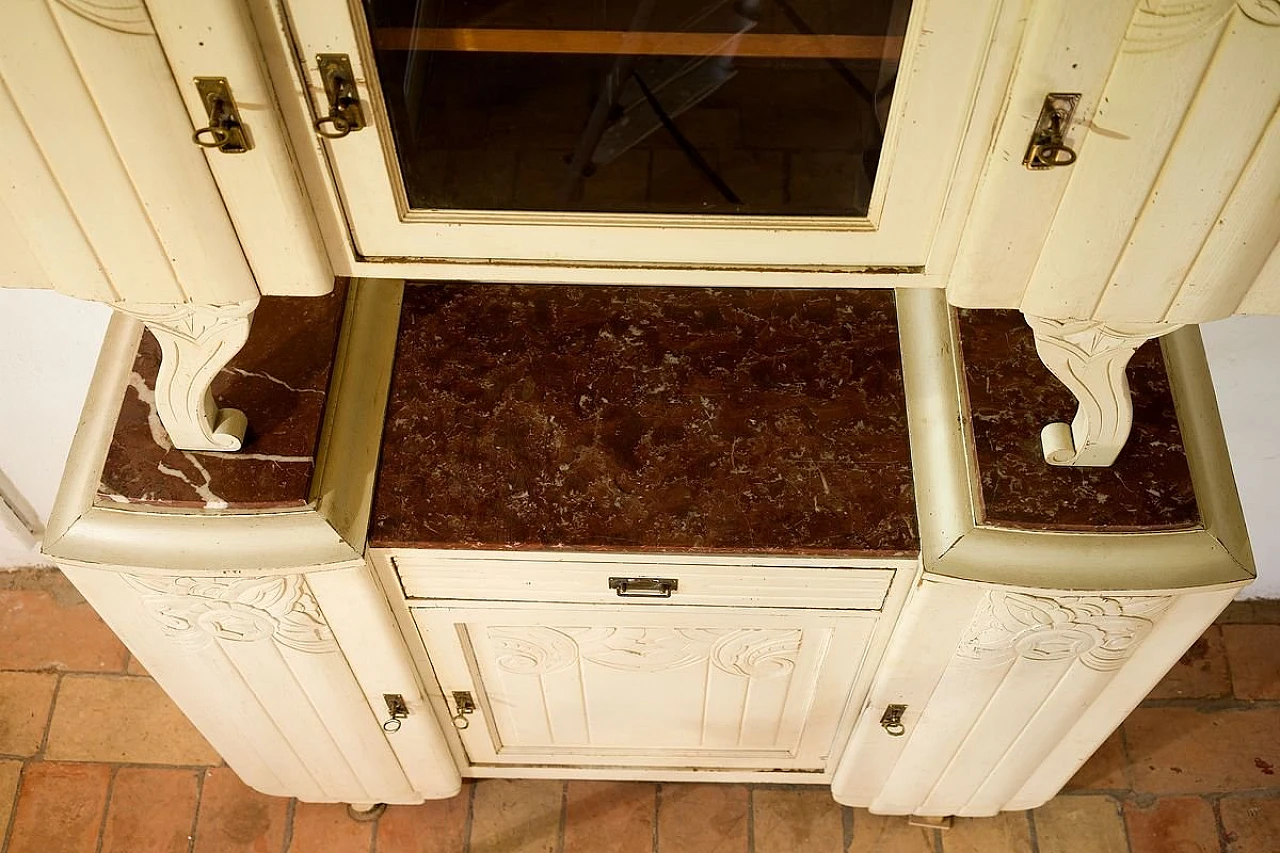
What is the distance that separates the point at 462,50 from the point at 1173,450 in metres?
0.75

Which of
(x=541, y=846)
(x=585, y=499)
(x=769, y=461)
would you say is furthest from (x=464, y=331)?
(x=541, y=846)

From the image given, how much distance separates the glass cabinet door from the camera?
754 millimetres

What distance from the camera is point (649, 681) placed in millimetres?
1291

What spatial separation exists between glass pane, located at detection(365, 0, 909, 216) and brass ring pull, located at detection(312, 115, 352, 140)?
4 centimetres

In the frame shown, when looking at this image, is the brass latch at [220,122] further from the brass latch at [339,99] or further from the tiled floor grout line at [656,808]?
the tiled floor grout line at [656,808]

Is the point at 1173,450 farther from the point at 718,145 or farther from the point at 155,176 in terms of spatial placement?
the point at 155,176

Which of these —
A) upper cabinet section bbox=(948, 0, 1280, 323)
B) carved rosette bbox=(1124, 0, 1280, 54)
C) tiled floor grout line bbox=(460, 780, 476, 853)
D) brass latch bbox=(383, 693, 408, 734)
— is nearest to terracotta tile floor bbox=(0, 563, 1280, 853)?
tiled floor grout line bbox=(460, 780, 476, 853)

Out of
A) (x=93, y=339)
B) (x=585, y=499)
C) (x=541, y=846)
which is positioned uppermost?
(x=585, y=499)

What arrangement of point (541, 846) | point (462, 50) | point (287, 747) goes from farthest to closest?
point (541, 846), point (287, 747), point (462, 50)

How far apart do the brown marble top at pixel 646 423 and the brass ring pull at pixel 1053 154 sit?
15.6 inches

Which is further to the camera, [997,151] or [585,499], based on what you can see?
[585,499]

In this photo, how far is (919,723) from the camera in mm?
1285

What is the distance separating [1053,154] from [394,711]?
927 millimetres

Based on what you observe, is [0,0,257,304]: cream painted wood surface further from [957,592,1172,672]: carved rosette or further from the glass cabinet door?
[957,592,1172,672]: carved rosette
